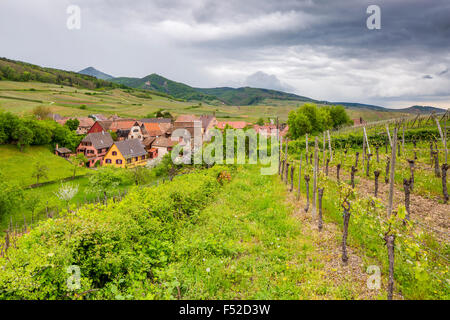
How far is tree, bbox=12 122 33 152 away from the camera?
153 ft

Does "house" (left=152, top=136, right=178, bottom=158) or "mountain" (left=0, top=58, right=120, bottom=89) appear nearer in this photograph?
"house" (left=152, top=136, right=178, bottom=158)

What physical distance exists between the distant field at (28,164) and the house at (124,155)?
7.52 metres

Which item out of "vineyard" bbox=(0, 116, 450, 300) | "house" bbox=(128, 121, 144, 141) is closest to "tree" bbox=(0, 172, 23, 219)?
"vineyard" bbox=(0, 116, 450, 300)

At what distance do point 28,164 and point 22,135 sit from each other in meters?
8.37

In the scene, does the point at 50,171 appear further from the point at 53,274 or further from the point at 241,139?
the point at 53,274

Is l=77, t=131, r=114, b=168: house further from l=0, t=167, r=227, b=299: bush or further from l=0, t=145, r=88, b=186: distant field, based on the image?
l=0, t=167, r=227, b=299: bush

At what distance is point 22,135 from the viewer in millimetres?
47188

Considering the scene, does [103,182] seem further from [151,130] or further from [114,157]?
[151,130]

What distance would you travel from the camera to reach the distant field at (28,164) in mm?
38703

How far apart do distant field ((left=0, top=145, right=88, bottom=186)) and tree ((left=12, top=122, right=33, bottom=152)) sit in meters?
1.10

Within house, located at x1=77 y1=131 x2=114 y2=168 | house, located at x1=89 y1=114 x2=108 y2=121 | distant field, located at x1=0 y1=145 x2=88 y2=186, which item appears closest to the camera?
distant field, located at x1=0 y1=145 x2=88 y2=186

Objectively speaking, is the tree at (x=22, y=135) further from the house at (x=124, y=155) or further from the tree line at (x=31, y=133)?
the house at (x=124, y=155)

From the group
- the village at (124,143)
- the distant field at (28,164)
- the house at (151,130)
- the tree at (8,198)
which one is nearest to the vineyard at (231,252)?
the tree at (8,198)

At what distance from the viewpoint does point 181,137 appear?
6906cm
